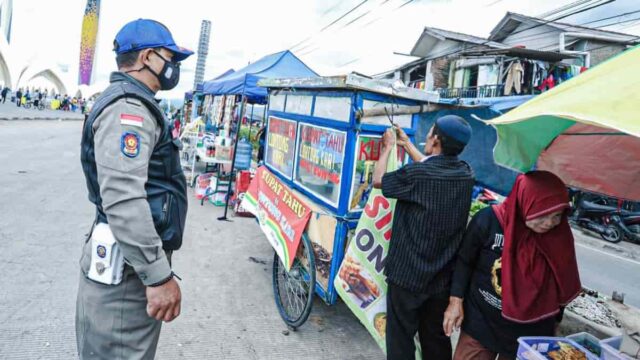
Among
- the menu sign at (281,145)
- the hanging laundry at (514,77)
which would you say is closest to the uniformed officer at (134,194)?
the menu sign at (281,145)

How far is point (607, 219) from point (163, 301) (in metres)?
11.7

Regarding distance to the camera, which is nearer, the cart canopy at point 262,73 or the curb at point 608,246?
the cart canopy at point 262,73

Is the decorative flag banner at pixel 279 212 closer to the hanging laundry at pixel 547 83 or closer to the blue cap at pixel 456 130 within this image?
the blue cap at pixel 456 130

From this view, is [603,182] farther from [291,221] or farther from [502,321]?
[291,221]

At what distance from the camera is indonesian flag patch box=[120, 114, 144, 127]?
148 centimetres

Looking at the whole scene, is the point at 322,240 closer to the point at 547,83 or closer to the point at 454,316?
the point at 454,316

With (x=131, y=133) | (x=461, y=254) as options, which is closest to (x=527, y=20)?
(x=461, y=254)

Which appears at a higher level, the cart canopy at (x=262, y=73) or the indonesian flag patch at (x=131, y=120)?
the cart canopy at (x=262, y=73)

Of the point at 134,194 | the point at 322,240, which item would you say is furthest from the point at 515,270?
the point at 134,194

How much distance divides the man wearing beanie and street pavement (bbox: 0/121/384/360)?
3.57 feet

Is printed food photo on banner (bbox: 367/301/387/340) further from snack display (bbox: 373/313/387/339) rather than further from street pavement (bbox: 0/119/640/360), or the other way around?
street pavement (bbox: 0/119/640/360)

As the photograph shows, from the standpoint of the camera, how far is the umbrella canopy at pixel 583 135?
1242mm

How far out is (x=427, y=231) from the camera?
218 cm

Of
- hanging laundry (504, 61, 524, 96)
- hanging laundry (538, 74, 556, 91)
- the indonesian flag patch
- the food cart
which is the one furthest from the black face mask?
hanging laundry (538, 74, 556, 91)
